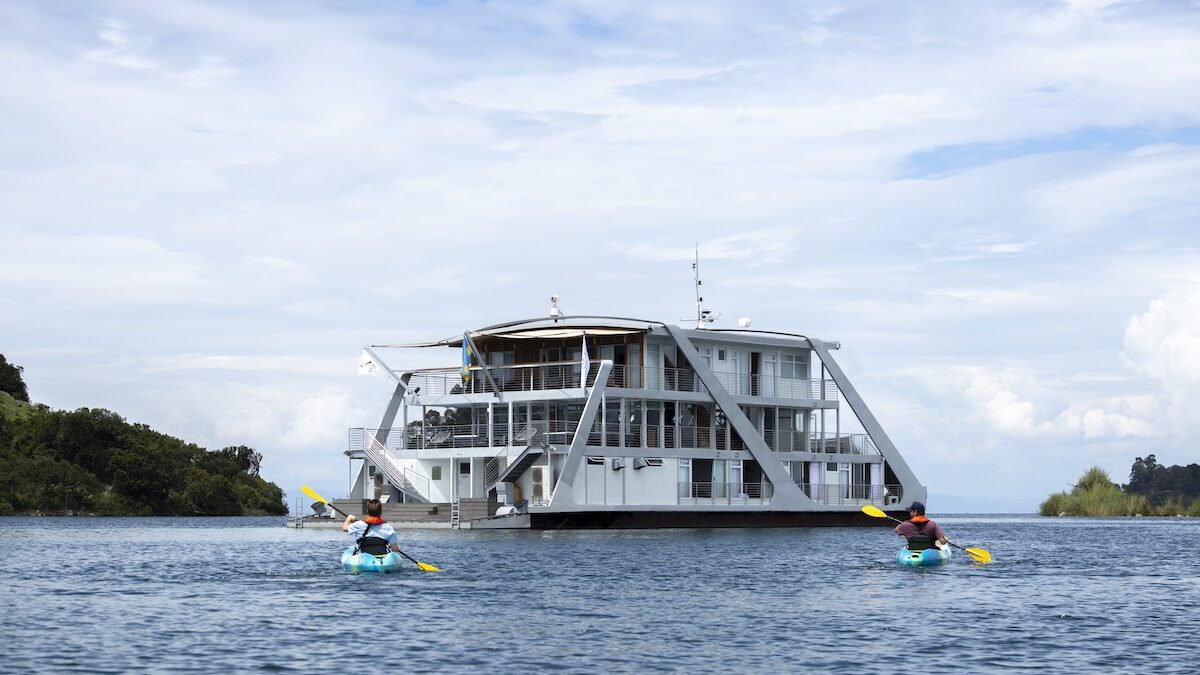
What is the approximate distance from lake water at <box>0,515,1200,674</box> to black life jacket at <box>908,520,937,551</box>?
3.57 feet

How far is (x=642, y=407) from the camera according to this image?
63.6 m

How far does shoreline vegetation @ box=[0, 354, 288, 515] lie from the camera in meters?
98.1

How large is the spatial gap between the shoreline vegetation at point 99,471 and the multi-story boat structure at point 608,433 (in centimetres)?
4035

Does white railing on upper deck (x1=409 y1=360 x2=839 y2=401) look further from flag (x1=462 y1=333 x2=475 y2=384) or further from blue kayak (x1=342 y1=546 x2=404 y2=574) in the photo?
blue kayak (x1=342 y1=546 x2=404 y2=574)

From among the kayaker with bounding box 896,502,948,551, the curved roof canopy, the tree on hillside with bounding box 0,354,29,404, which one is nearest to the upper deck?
the curved roof canopy

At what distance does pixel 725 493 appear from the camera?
65.9 metres

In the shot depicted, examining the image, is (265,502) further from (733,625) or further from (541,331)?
(733,625)

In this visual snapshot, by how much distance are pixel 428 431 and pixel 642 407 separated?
9717 millimetres

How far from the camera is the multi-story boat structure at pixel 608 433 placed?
6009 centimetres

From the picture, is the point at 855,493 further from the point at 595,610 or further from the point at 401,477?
the point at 595,610

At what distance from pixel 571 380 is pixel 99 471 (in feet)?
173

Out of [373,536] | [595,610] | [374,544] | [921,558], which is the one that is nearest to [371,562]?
[374,544]

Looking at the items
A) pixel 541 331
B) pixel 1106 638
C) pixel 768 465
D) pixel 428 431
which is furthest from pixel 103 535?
pixel 1106 638


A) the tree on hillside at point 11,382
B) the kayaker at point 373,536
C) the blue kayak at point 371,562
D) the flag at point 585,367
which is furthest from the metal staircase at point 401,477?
the tree on hillside at point 11,382
